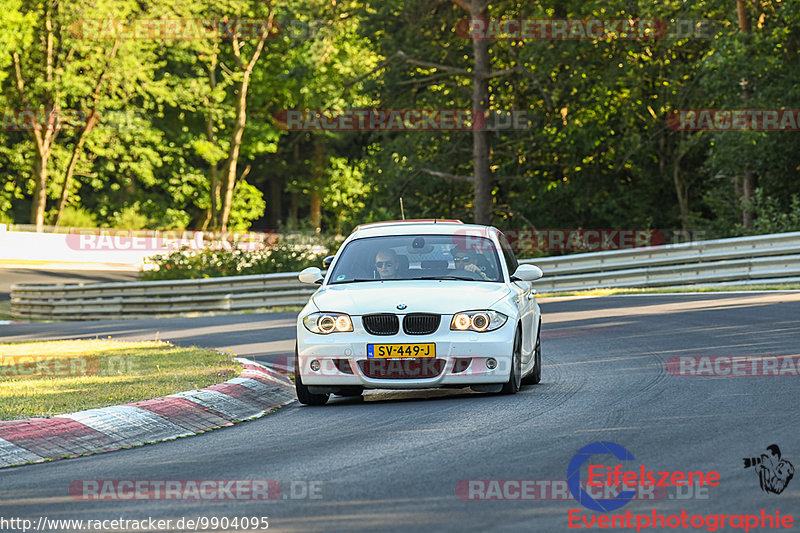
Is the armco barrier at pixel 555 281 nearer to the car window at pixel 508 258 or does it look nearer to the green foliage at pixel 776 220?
the green foliage at pixel 776 220

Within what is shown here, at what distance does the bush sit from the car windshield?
2080 centimetres

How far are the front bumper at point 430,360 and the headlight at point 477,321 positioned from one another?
0.15 ft

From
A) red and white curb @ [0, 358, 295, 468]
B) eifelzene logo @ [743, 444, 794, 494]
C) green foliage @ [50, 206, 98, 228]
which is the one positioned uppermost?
green foliage @ [50, 206, 98, 228]

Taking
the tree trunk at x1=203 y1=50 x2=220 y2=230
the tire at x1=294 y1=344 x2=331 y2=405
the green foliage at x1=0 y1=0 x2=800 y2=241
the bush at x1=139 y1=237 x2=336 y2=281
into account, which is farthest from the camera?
the tree trunk at x1=203 y1=50 x2=220 y2=230

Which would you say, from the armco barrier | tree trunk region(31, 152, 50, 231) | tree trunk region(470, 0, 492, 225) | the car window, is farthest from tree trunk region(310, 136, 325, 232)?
the car window

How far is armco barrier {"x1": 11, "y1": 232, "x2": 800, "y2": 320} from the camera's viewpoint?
23.3 m

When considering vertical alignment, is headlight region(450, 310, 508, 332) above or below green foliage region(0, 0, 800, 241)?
below

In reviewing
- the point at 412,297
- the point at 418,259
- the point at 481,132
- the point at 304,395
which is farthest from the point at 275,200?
the point at 412,297

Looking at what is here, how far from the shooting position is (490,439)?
8000 millimetres

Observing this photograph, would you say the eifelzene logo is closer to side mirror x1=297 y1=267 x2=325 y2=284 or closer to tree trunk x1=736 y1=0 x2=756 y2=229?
side mirror x1=297 y1=267 x2=325 y2=284

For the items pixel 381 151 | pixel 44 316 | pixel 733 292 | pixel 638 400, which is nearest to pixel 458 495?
pixel 638 400

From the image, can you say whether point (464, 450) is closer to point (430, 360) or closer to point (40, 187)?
point (430, 360)

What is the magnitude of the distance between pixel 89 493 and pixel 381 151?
100ft

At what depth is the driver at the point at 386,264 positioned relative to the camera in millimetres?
11328
